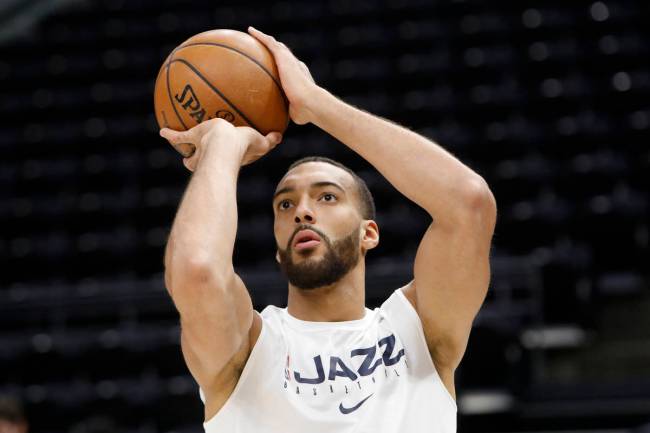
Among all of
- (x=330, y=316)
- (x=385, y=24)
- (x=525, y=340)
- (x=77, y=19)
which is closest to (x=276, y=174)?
(x=385, y=24)

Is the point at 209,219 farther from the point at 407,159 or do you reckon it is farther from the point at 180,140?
the point at 407,159

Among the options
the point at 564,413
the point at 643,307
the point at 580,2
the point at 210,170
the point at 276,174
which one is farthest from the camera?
the point at 580,2

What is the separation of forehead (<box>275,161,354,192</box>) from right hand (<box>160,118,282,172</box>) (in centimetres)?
12

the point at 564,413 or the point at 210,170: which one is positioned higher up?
the point at 210,170

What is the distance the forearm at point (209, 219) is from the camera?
7.10 feet

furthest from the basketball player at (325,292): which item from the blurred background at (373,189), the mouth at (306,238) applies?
the blurred background at (373,189)

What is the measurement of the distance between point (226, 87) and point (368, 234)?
0.57m

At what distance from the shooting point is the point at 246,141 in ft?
8.02

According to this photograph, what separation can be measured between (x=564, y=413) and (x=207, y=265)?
3.86 m

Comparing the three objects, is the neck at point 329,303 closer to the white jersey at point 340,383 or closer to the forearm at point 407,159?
the white jersey at point 340,383

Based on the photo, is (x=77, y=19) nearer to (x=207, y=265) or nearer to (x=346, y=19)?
(x=346, y=19)

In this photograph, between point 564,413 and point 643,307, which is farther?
point 643,307

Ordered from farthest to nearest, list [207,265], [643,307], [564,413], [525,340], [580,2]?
[580,2] < [643,307] < [525,340] < [564,413] < [207,265]

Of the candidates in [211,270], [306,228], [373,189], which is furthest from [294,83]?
[373,189]
